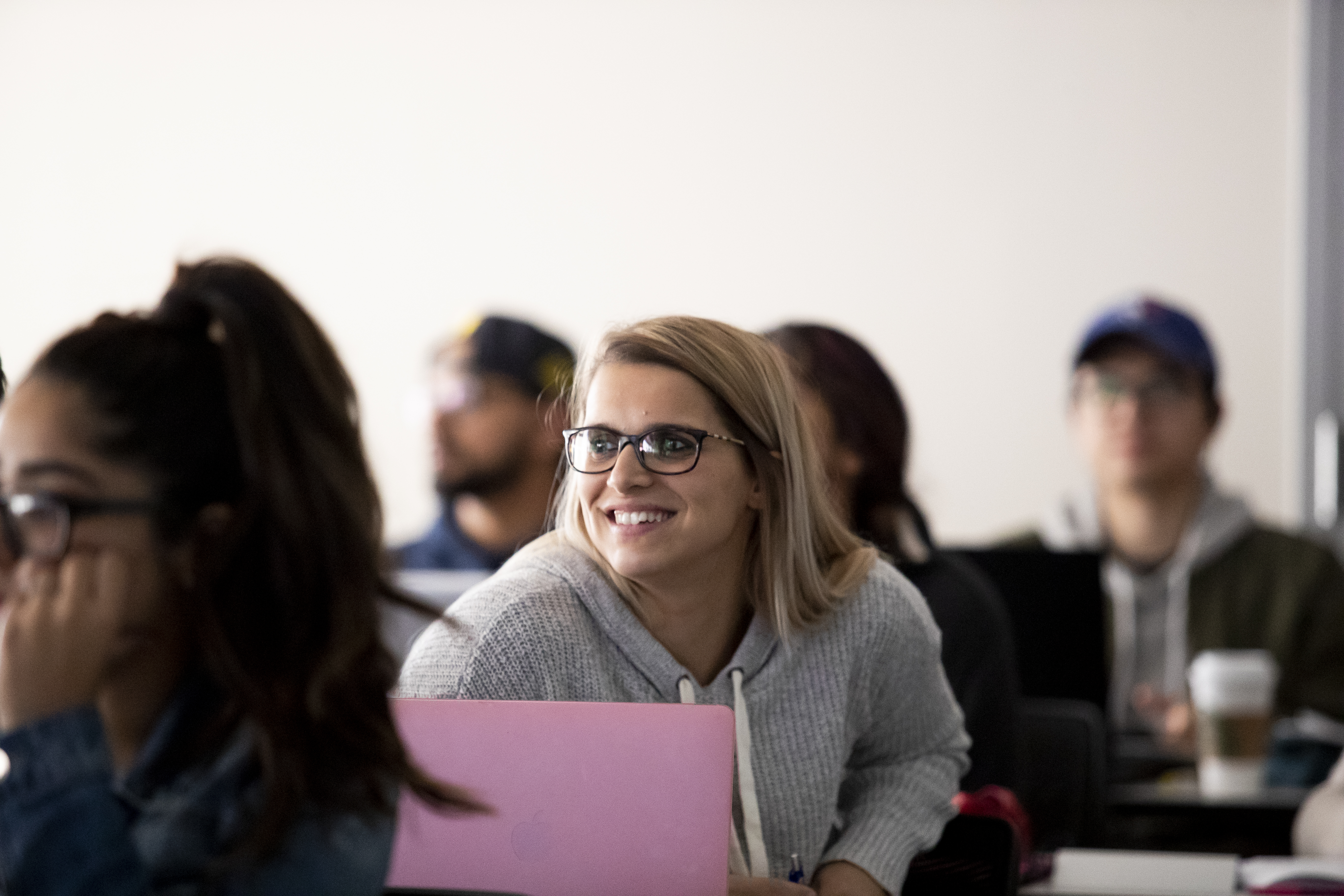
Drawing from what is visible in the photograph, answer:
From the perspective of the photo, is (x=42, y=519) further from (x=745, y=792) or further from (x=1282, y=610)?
(x=1282, y=610)

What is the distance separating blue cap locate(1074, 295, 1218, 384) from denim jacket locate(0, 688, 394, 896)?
2.96 m

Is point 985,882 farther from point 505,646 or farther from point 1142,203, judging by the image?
point 1142,203

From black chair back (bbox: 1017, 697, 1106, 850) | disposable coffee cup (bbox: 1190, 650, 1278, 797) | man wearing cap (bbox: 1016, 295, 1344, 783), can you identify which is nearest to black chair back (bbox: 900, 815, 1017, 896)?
black chair back (bbox: 1017, 697, 1106, 850)

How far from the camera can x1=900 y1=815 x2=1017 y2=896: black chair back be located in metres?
1.75

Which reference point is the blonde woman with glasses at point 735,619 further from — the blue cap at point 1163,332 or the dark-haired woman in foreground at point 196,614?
the blue cap at point 1163,332

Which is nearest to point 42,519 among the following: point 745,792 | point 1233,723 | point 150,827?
point 150,827

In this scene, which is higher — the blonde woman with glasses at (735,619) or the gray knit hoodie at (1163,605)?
the blonde woman with glasses at (735,619)

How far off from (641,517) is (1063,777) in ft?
4.33

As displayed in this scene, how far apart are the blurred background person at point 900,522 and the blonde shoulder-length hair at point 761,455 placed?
520mm

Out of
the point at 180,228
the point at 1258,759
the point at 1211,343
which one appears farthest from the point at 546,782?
the point at 180,228

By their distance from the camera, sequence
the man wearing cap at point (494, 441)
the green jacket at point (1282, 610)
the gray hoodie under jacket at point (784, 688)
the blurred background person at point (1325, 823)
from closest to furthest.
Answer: the gray hoodie under jacket at point (784, 688) < the blurred background person at point (1325, 823) < the green jacket at point (1282, 610) < the man wearing cap at point (494, 441)

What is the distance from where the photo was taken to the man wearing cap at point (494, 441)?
4168mm

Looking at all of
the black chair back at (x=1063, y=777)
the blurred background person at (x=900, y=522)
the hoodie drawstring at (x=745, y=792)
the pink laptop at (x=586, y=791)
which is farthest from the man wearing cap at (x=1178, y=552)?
the pink laptop at (x=586, y=791)

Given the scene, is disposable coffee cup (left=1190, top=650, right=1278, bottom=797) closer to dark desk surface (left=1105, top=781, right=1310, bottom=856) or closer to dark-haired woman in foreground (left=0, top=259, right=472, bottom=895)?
dark desk surface (left=1105, top=781, right=1310, bottom=856)
